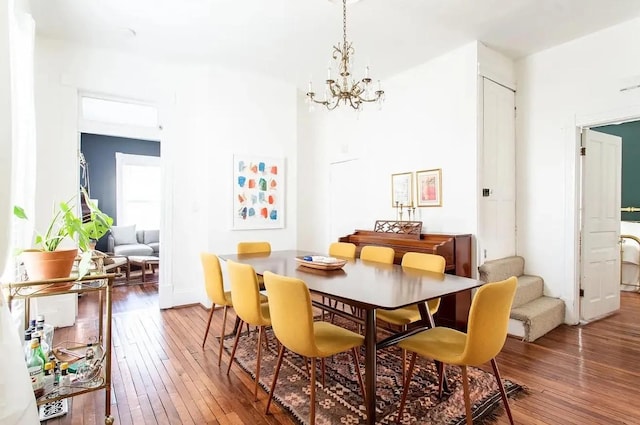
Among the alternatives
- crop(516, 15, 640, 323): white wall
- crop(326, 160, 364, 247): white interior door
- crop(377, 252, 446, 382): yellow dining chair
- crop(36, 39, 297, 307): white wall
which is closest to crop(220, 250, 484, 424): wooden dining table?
crop(377, 252, 446, 382): yellow dining chair

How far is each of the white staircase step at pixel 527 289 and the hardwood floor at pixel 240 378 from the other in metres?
0.39

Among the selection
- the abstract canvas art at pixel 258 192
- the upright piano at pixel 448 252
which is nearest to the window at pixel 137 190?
the abstract canvas art at pixel 258 192

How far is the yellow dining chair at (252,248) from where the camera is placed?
144 inches

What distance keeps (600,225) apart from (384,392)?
3.35 m

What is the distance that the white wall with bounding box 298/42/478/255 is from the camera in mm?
3807

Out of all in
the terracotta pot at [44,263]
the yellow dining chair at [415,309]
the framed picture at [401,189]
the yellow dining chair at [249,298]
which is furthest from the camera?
the framed picture at [401,189]

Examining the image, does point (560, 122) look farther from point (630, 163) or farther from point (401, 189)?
point (630, 163)

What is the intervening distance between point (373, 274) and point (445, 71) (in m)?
2.82

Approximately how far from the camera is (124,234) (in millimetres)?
6891

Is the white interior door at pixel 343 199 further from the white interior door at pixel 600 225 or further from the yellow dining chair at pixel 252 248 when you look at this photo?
the white interior door at pixel 600 225

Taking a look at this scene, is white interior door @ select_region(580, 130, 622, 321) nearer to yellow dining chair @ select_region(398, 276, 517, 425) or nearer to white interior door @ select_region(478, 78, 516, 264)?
white interior door @ select_region(478, 78, 516, 264)

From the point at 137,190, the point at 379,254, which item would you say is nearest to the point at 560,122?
the point at 379,254

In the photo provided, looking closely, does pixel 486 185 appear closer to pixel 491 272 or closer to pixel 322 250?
pixel 491 272

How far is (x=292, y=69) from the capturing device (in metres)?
4.45
